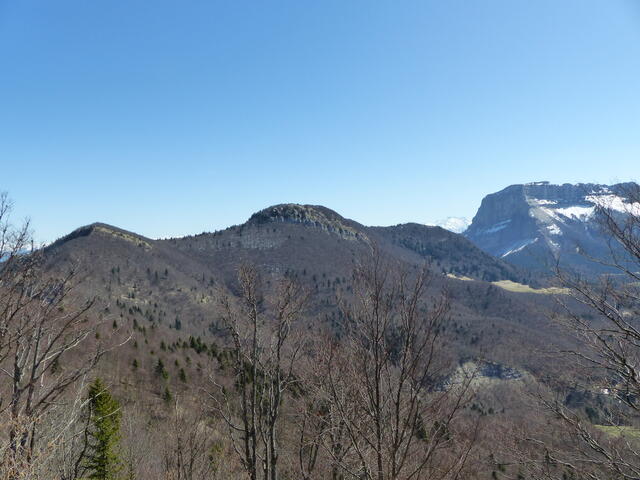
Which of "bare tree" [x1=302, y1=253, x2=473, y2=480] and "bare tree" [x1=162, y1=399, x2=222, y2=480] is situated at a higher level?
"bare tree" [x1=302, y1=253, x2=473, y2=480]

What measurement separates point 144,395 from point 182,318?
417 ft

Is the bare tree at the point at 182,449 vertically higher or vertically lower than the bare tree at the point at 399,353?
lower

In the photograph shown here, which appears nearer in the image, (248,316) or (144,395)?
(248,316)

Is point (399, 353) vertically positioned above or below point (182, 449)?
above

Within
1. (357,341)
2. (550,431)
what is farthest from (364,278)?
(550,431)

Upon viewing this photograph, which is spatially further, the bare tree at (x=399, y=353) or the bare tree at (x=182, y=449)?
the bare tree at (x=182, y=449)

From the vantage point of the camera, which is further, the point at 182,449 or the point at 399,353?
the point at 182,449

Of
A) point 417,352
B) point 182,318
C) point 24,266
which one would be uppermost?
point 24,266

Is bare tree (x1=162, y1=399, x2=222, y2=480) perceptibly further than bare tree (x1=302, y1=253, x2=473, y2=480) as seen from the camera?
Yes

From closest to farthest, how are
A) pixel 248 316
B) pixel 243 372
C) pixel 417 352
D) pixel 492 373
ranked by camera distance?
pixel 417 352 < pixel 243 372 < pixel 248 316 < pixel 492 373

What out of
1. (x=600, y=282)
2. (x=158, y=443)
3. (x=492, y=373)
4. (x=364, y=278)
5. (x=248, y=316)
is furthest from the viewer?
(x=492, y=373)

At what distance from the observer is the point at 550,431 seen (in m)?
14.1

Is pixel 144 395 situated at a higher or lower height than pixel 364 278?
lower

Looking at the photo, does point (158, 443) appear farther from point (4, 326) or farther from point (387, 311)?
point (387, 311)
